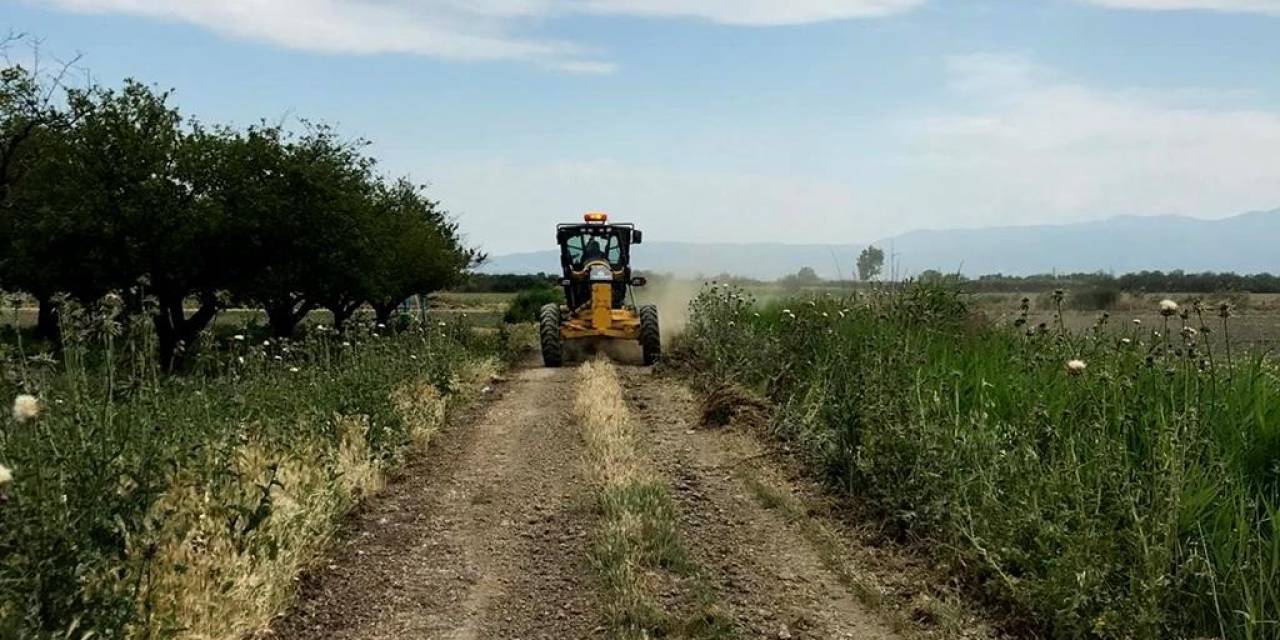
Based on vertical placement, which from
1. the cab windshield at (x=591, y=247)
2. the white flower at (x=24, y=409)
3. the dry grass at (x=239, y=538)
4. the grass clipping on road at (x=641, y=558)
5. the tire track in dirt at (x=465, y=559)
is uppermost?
the cab windshield at (x=591, y=247)

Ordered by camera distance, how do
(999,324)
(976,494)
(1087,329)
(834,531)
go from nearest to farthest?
(976,494), (834,531), (1087,329), (999,324)

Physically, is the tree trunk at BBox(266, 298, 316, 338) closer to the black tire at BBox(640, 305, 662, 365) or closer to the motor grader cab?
the motor grader cab

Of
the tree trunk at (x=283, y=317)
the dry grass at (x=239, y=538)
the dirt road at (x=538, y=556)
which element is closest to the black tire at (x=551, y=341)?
the dirt road at (x=538, y=556)

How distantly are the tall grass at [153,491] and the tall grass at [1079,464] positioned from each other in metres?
3.43

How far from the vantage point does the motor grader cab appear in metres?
19.7

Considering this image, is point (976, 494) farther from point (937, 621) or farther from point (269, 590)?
point (269, 590)

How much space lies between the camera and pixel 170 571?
14.6 ft

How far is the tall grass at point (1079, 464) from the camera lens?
4.50 metres

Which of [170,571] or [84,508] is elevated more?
[84,508]

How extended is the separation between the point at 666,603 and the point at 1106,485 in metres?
2.11

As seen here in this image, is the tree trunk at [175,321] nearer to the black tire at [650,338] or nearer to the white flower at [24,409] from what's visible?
the black tire at [650,338]

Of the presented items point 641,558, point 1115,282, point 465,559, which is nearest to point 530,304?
point 1115,282

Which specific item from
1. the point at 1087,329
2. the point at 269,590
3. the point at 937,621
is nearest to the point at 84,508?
the point at 269,590

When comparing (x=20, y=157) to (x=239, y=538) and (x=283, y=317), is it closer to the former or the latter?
(x=283, y=317)
